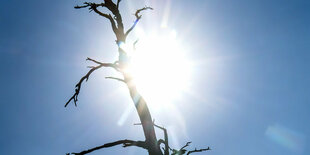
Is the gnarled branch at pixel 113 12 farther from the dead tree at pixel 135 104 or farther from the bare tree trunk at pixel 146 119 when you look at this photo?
the bare tree trunk at pixel 146 119

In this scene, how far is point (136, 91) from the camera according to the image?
15.4 ft

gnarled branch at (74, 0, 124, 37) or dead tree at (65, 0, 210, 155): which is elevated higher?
gnarled branch at (74, 0, 124, 37)

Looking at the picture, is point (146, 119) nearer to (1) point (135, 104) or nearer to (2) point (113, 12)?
(1) point (135, 104)

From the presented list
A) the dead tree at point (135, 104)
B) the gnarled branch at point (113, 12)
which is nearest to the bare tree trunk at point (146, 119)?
the dead tree at point (135, 104)

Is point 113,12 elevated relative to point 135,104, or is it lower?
elevated

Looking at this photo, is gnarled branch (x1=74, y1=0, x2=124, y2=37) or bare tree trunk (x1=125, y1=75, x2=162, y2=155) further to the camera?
gnarled branch (x1=74, y1=0, x2=124, y2=37)

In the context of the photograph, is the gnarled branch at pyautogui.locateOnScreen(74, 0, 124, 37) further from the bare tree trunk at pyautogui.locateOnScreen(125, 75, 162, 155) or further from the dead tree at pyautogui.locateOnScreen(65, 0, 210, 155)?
the bare tree trunk at pyautogui.locateOnScreen(125, 75, 162, 155)

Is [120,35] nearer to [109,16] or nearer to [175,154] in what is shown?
[109,16]

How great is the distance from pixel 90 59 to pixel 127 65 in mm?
810

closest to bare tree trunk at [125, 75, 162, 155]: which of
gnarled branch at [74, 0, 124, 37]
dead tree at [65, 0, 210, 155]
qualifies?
dead tree at [65, 0, 210, 155]

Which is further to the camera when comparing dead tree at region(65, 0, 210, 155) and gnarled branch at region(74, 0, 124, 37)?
gnarled branch at region(74, 0, 124, 37)

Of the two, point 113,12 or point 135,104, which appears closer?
point 135,104

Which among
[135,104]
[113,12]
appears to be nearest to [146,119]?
[135,104]

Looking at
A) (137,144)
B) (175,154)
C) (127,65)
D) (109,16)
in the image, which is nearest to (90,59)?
(127,65)
